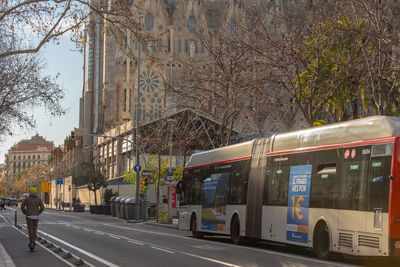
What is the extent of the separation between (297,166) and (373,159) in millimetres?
3654

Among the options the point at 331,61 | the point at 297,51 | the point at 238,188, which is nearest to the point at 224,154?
the point at 238,188

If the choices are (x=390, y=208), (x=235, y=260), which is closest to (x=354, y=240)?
(x=390, y=208)

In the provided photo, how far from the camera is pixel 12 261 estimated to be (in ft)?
49.6

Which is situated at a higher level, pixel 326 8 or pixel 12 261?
pixel 326 8

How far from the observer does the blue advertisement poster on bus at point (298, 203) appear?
53.9 ft

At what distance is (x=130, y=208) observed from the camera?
50000 mm

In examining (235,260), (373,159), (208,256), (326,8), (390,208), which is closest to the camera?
(390,208)

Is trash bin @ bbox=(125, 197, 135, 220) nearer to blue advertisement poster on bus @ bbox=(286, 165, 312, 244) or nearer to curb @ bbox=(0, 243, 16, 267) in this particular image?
curb @ bbox=(0, 243, 16, 267)

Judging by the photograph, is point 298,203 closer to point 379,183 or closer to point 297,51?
point 379,183

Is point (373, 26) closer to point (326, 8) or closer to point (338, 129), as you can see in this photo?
point (326, 8)

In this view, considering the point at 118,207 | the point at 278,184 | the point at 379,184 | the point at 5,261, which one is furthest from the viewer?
the point at 118,207

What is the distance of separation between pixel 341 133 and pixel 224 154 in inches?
329

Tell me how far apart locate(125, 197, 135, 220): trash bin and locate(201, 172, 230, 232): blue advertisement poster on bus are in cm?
2522

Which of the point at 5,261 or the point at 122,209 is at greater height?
the point at 5,261
